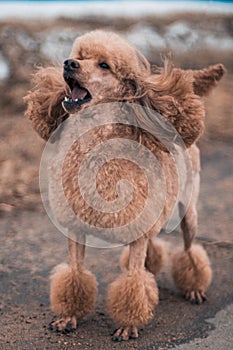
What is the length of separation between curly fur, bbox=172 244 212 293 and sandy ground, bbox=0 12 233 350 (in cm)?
8

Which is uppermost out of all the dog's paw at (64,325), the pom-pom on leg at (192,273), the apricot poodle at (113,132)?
the apricot poodle at (113,132)

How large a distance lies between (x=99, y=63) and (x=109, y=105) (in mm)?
210

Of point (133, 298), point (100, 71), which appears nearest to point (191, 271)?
point (133, 298)

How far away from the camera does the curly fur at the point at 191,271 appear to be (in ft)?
13.4

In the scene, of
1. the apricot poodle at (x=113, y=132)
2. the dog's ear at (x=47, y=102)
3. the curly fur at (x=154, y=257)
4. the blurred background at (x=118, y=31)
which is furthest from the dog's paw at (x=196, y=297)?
the blurred background at (x=118, y=31)

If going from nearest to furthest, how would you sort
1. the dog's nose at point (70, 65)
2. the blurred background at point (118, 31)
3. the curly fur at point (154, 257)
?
the dog's nose at point (70, 65)
the curly fur at point (154, 257)
the blurred background at point (118, 31)

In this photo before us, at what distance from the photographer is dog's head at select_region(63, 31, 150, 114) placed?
309 centimetres

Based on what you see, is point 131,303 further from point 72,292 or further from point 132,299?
point 72,292

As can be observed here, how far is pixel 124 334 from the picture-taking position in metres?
3.43

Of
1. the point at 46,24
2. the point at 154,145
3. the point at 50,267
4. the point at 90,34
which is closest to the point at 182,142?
the point at 154,145

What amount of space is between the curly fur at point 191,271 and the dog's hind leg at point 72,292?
0.72 m

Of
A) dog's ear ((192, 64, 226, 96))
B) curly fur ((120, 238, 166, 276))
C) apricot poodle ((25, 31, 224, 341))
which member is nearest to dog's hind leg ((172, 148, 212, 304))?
curly fur ((120, 238, 166, 276))

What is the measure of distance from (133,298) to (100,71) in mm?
1161

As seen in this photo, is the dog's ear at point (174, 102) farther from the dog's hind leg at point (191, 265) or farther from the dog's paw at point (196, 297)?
the dog's paw at point (196, 297)
